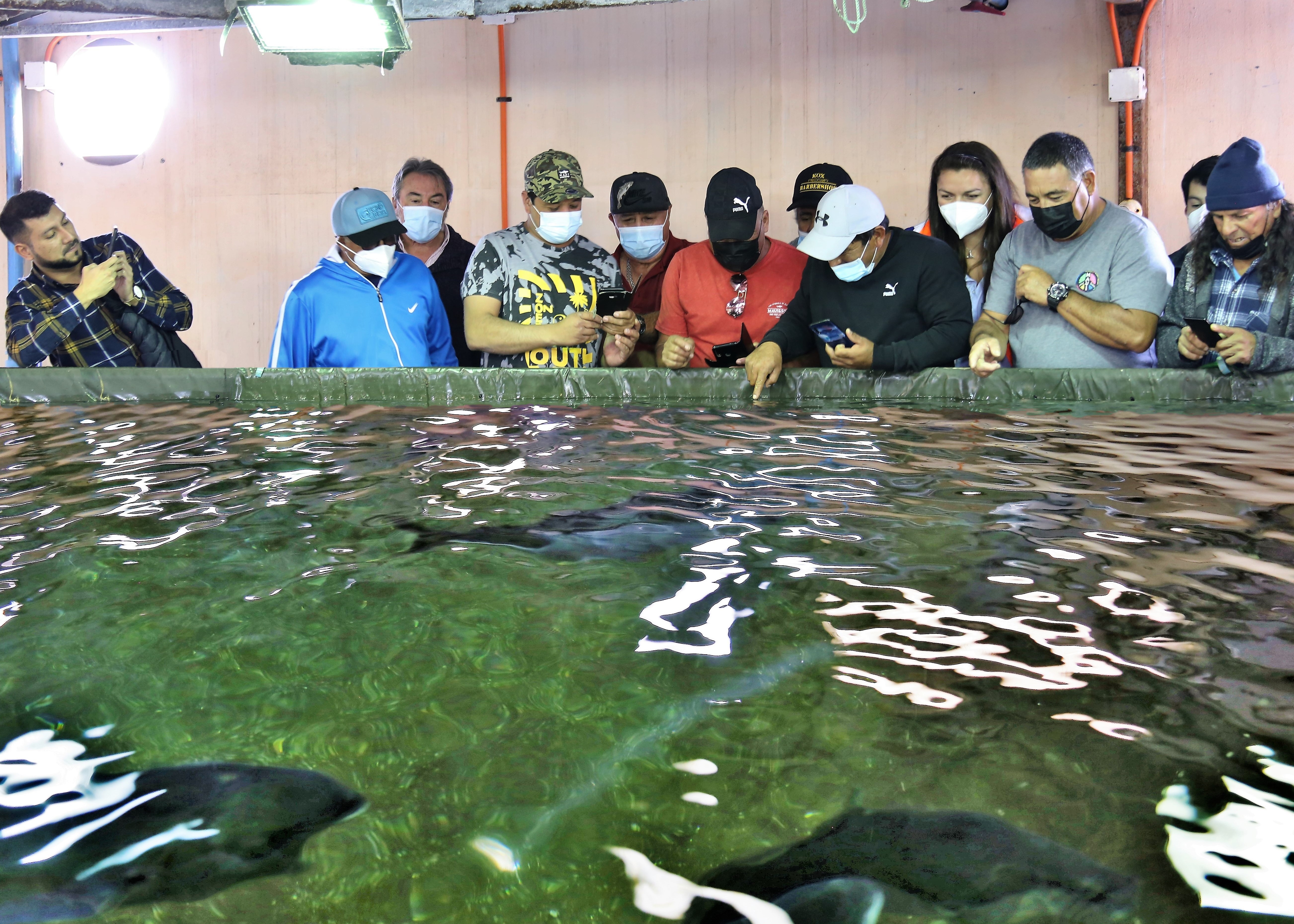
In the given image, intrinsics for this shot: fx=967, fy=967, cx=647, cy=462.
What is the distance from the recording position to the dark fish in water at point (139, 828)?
1.91ft

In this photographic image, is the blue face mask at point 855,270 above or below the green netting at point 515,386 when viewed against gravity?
above

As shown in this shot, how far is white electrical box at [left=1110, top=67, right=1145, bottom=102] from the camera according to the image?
4.49m

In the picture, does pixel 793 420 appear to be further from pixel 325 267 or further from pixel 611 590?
pixel 325 267

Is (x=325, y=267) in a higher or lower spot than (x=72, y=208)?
lower

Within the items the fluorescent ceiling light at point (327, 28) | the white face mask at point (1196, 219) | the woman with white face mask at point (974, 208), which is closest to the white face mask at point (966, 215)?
the woman with white face mask at point (974, 208)

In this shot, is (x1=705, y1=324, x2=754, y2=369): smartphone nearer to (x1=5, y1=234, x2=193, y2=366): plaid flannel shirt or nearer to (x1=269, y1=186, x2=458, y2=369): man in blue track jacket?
(x1=269, y1=186, x2=458, y2=369): man in blue track jacket

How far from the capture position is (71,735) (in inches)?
29.9

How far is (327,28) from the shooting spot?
11.3 feet

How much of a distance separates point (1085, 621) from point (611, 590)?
0.46 m

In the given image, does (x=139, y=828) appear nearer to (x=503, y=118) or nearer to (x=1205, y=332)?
(x=1205, y=332)

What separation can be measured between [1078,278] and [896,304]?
0.51 m

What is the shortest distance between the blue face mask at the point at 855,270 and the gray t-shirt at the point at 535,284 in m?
0.80

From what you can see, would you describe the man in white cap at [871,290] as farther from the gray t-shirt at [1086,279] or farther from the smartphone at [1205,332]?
the smartphone at [1205,332]

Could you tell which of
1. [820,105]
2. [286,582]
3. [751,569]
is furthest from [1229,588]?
[820,105]
